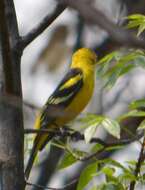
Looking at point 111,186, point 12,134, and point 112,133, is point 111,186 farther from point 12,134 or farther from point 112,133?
point 12,134

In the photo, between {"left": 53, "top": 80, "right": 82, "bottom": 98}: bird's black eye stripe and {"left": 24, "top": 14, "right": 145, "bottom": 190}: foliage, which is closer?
{"left": 24, "top": 14, "right": 145, "bottom": 190}: foliage

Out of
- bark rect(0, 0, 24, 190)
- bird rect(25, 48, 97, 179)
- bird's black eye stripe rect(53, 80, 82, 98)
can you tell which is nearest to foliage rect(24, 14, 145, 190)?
bark rect(0, 0, 24, 190)

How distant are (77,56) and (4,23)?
3.48 meters

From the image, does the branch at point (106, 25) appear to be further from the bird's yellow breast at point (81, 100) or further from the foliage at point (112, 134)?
the bird's yellow breast at point (81, 100)

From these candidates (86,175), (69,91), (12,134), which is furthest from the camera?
(69,91)

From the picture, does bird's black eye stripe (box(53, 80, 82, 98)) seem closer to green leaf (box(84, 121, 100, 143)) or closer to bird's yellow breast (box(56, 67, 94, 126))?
bird's yellow breast (box(56, 67, 94, 126))

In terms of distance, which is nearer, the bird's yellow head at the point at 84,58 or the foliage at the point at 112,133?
the foliage at the point at 112,133

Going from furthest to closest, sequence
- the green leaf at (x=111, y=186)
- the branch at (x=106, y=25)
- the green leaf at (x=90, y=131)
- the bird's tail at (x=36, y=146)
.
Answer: the bird's tail at (x=36, y=146)
the green leaf at (x=90, y=131)
the green leaf at (x=111, y=186)
the branch at (x=106, y=25)

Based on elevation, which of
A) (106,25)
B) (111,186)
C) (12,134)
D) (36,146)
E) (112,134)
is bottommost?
(36,146)

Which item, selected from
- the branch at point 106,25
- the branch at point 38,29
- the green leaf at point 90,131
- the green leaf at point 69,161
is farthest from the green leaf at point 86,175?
the branch at point 106,25

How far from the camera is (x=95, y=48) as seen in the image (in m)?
5.89

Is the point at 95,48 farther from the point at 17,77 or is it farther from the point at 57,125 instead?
the point at 17,77

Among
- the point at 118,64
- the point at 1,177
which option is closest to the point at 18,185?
the point at 1,177

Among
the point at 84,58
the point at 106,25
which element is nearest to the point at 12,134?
the point at 106,25
